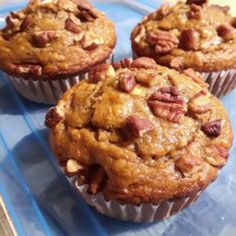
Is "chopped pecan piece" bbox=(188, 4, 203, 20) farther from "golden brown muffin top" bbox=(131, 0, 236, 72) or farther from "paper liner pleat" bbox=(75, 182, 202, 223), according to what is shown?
"paper liner pleat" bbox=(75, 182, 202, 223)

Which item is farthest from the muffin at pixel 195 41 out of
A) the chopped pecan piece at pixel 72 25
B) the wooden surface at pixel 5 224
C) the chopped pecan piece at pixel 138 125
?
the wooden surface at pixel 5 224

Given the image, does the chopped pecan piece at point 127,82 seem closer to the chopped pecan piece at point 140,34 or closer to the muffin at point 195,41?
the muffin at point 195,41

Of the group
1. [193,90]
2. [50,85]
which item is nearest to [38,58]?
[50,85]

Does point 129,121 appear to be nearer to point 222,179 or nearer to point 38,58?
point 222,179

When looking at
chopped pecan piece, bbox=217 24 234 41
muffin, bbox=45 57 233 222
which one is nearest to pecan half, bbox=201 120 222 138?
muffin, bbox=45 57 233 222

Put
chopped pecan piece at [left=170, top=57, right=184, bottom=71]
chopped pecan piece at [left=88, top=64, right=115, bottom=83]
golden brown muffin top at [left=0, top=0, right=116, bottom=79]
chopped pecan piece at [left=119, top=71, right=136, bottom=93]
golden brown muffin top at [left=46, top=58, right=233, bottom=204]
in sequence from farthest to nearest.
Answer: golden brown muffin top at [left=0, top=0, right=116, bottom=79] → chopped pecan piece at [left=170, top=57, right=184, bottom=71] → chopped pecan piece at [left=88, top=64, right=115, bottom=83] → chopped pecan piece at [left=119, top=71, right=136, bottom=93] → golden brown muffin top at [left=46, top=58, right=233, bottom=204]

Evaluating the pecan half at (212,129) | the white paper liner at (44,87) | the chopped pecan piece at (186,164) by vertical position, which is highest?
the pecan half at (212,129)

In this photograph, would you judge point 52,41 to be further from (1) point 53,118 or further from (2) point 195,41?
(2) point 195,41
